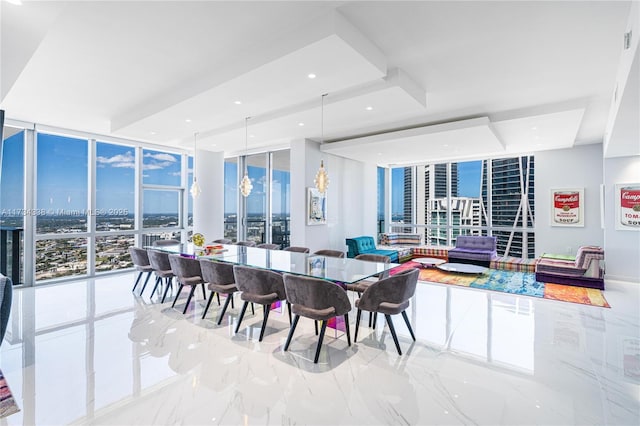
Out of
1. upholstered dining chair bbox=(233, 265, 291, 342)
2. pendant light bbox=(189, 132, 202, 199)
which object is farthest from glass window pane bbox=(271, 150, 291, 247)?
upholstered dining chair bbox=(233, 265, 291, 342)

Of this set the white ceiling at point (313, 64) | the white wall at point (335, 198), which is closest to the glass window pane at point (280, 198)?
the white wall at point (335, 198)

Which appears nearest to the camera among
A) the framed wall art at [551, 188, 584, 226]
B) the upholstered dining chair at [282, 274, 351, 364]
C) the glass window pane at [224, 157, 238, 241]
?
the upholstered dining chair at [282, 274, 351, 364]

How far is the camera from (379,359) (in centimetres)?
293

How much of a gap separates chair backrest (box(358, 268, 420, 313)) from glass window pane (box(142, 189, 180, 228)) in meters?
6.31

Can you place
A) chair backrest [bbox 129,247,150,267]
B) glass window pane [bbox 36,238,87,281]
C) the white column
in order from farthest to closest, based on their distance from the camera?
the white column, glass window pane [bbox 36,238,87,281], chair backrest [bbox 129,247,150,267]

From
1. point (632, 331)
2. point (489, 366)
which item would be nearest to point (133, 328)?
point (489, 366)

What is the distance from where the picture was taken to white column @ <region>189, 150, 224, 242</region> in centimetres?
753

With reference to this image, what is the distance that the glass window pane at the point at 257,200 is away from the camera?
8.16 metres

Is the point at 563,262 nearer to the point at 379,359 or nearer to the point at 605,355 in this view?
the point at 605,355

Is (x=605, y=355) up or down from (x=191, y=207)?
down

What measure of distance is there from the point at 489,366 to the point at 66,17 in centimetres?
477

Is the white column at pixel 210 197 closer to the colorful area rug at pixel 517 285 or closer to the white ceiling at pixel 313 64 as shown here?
the white ceiling at pixel 313 64

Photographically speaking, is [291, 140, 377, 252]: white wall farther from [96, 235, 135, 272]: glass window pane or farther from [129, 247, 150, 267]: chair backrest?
[96, 235, 135, 272]: glass window pane

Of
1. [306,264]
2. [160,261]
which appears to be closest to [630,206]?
[306,264]
